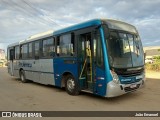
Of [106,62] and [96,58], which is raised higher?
[96,58]

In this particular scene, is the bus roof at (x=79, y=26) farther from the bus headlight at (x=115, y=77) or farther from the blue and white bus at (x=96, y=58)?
the bus headlight at (x=115, y=77)

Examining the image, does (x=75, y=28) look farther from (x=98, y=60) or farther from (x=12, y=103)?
(x=12, y=103)

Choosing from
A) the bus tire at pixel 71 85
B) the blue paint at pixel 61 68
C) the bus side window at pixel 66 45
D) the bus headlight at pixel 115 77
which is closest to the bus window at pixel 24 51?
the blue paint at pixel 61 68

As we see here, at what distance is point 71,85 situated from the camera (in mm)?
10148

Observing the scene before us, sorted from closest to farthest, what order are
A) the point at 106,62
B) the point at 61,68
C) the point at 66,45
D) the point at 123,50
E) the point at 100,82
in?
1. the point at 106,62
2. the point at 100,82
3. the point at 123,50
4. the point at 66,45
5. the point at 61,68

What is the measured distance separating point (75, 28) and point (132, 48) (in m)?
2.55

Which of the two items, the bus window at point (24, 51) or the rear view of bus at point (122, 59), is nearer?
the rear view of bus at point (122, 59)

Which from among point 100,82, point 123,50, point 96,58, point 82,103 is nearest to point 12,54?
point 82,103

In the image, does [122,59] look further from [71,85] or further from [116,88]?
[71,85]

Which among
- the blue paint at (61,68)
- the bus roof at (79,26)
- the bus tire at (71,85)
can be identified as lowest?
the bus tire at (71,85)

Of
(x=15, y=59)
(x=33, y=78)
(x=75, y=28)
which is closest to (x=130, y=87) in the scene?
(x=75, y=28)

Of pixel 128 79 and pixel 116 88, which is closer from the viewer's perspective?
pixel 116 88

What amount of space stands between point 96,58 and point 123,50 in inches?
41.6

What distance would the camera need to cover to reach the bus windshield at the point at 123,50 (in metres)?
8.32
